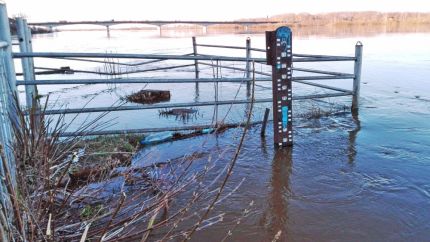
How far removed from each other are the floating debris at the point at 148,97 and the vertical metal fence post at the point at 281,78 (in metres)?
4.64

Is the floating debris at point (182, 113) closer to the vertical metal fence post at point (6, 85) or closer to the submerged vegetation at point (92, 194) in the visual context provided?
the submerged vegetation at point (92, 194)

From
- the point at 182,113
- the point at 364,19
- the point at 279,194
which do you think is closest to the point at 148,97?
the point at 182,113

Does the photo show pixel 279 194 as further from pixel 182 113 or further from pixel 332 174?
pixel 182 113

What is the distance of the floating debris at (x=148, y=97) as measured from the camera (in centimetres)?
887

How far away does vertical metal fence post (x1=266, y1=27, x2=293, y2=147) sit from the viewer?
4.64 m

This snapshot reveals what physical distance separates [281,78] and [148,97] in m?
4.90

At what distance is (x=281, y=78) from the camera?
188 inches

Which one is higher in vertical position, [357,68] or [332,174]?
[357,68]

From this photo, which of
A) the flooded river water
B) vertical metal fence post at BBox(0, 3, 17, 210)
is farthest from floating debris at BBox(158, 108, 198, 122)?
vertical metal fence post at BBox(0, 3, 17, 210)

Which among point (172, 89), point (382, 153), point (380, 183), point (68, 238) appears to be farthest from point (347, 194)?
point (172, 89)

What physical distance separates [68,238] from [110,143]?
9.84ft

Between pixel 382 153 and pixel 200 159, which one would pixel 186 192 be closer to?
pixel 200 159

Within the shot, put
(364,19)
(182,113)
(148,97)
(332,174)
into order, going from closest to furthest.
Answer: (332,174)
(182,113)
(148,97)
(364,19)

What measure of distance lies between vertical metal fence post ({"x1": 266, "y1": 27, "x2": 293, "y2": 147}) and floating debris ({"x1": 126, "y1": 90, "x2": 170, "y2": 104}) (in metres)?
4.64
